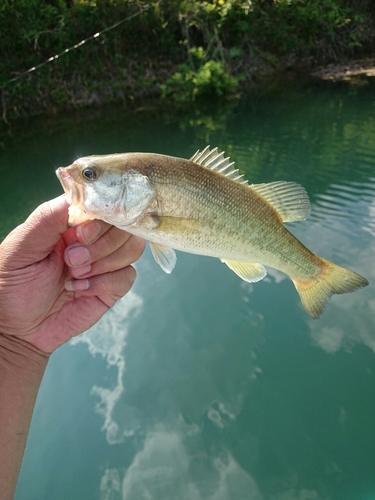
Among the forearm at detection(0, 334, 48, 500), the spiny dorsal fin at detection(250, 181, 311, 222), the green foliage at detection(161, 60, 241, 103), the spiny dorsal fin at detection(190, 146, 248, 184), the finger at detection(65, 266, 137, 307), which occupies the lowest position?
the green foliage at detection(161, 60, 241, 103)

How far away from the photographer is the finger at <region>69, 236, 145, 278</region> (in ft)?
8.34

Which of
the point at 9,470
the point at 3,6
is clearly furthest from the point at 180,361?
the point at 3,6

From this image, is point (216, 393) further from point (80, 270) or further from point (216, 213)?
point (216, 213)

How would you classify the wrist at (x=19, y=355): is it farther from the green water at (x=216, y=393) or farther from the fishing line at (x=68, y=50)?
the fishing line at (x=68, y=50)

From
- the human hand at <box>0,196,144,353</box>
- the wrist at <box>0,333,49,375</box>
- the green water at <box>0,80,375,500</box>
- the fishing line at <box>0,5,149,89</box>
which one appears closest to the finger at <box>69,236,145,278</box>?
the human hand at <box>0,196,144,353</box>

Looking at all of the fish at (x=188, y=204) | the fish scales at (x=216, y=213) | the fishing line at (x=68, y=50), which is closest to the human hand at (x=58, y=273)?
the fish at (x=188, y=204)

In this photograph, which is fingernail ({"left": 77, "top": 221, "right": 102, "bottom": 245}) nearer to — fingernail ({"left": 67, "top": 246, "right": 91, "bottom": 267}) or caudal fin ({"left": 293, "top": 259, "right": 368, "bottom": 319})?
fingernail ({"left": 67, "top": 246, "right": 91, "bottom": 267})

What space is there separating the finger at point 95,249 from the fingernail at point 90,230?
7 cm

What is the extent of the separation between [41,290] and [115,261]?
0.51 m

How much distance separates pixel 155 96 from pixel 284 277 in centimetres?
1491

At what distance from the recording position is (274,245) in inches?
101

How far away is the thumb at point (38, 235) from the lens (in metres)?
2.21

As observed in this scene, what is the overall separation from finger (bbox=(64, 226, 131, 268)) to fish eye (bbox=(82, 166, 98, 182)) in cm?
36

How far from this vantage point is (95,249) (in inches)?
95.0
